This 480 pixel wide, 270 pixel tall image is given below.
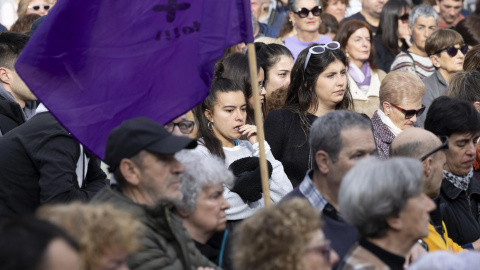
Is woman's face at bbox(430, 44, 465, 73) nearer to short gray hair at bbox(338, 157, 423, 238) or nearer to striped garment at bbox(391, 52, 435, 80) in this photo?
striped garment at bbox(391, 52, 435, 80)

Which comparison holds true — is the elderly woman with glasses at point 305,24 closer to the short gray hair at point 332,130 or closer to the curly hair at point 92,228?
the short gray hair at point 332,130

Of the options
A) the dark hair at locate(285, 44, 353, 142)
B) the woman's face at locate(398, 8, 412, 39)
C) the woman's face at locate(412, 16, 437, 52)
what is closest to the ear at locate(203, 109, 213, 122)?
the dark hair at locate(285, 44, 353, 142)

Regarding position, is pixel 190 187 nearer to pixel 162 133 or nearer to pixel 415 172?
pixel 162 133

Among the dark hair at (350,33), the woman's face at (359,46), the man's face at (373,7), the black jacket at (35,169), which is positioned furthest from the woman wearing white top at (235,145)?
the man's face at (373,7)

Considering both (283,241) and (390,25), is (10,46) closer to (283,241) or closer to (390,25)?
(283,241)

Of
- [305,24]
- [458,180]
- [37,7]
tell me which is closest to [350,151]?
[458,180]

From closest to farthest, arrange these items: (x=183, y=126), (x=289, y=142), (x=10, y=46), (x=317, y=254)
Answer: (x=317, y=254) < (x=183, y=126) < (x=289, y=142) < (x=10, y=46)

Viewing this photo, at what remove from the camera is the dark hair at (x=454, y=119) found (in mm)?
6191

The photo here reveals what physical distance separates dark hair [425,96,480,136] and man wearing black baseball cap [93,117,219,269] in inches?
97.7

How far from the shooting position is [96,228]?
10.7 feet

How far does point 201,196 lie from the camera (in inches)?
190

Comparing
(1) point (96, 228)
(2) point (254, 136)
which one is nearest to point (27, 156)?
(2) point (254, 136)

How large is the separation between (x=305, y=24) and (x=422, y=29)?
179cm

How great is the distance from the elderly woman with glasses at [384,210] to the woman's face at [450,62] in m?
5.76
